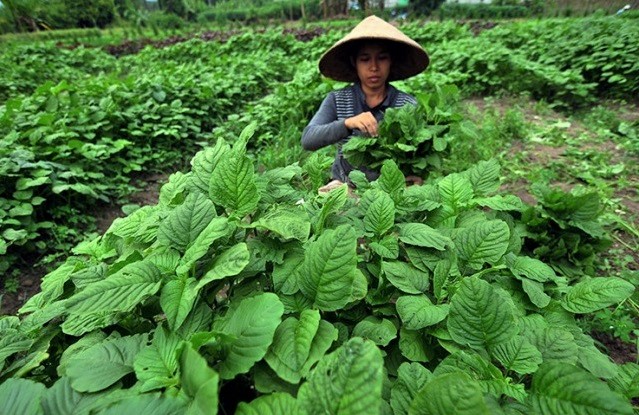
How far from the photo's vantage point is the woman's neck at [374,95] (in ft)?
9.10

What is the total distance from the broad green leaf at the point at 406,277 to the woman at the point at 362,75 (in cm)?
147

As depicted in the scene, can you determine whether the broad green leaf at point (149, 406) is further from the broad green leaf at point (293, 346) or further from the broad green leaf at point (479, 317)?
the broad green leaf at point (479, 317)

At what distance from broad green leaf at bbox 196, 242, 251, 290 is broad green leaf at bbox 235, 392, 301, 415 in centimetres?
24

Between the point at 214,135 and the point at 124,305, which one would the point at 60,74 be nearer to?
the point at 214,135

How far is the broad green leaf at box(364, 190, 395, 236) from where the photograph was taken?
3.59 ft

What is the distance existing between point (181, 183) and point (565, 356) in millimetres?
1155

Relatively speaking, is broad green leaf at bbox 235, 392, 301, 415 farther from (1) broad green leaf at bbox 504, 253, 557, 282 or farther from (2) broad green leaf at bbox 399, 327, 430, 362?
(1) broad green leaf at bbox 504, 253, 557, 282

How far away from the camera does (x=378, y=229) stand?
1104mm

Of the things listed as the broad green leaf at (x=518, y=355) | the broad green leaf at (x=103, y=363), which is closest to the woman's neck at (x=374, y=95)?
the broad green leaf at (x=518, y=355)

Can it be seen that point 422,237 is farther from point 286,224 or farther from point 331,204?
point 286,224

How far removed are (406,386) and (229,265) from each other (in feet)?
1.42

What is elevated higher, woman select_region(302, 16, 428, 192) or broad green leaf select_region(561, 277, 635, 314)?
woman select_region(302, 16, 428, 192)

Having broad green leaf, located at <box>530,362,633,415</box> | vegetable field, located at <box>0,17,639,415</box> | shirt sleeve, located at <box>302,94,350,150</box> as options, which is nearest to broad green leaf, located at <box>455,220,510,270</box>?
vegetable field, located at <box>0,17,639,415</box>

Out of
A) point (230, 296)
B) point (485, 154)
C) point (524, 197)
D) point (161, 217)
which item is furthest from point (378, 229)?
point (485, 154)
